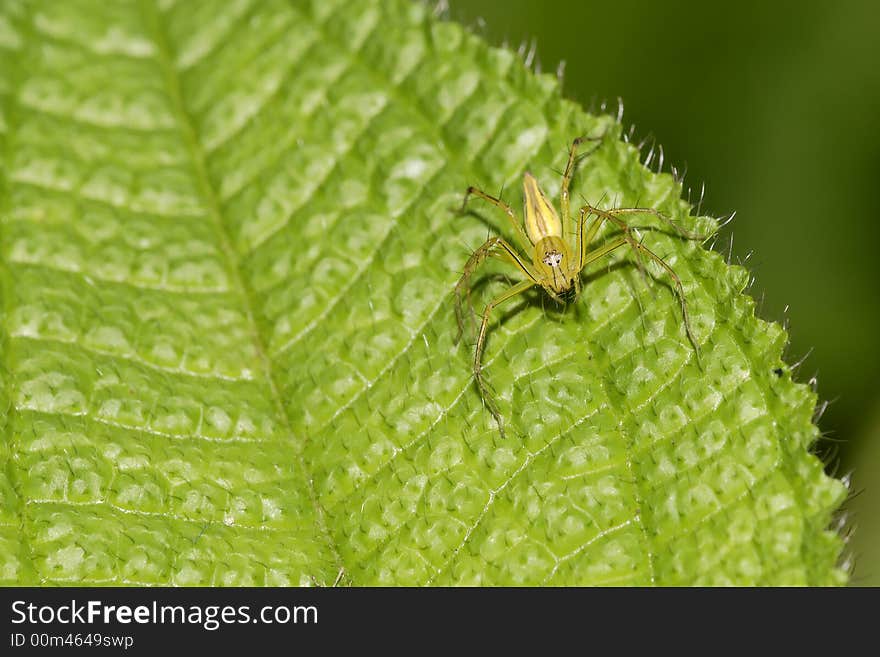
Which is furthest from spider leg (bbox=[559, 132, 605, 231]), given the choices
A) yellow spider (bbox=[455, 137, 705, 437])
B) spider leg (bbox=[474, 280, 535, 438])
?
spider leg (bbox=[474, 280, 535, 438])

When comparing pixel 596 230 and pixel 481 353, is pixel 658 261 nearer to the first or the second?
pixel 596 230

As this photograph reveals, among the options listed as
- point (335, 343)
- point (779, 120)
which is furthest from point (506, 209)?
point (779, 120)

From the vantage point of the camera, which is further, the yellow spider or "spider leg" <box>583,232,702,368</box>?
the yellow spider

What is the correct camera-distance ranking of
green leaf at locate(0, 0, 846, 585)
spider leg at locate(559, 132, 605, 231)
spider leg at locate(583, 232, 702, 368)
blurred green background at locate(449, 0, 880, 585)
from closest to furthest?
green leaf at locate(0, 0, 846, 585)
spider leg at locate(583, 232, 702, 368)
spider leg at locate(559, 132, 605, 231)
blurred green background at locate(449, 0, 880, 585)

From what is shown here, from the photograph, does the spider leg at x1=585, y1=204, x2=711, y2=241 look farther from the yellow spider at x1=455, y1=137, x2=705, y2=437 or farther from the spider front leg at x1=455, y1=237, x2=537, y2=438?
the spider front leg at x1=455, y1=237, x2=537, y2=438

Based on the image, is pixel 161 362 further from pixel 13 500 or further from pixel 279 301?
pixel 13 500

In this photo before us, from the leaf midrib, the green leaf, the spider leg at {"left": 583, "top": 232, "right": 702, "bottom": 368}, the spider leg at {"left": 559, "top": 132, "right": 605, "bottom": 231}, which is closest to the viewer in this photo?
the green leaf

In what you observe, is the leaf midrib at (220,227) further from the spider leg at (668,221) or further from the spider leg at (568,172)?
the spider leg at (668,221)

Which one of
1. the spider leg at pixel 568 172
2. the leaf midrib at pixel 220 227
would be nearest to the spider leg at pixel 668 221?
the spider leg at pixel 568 172
